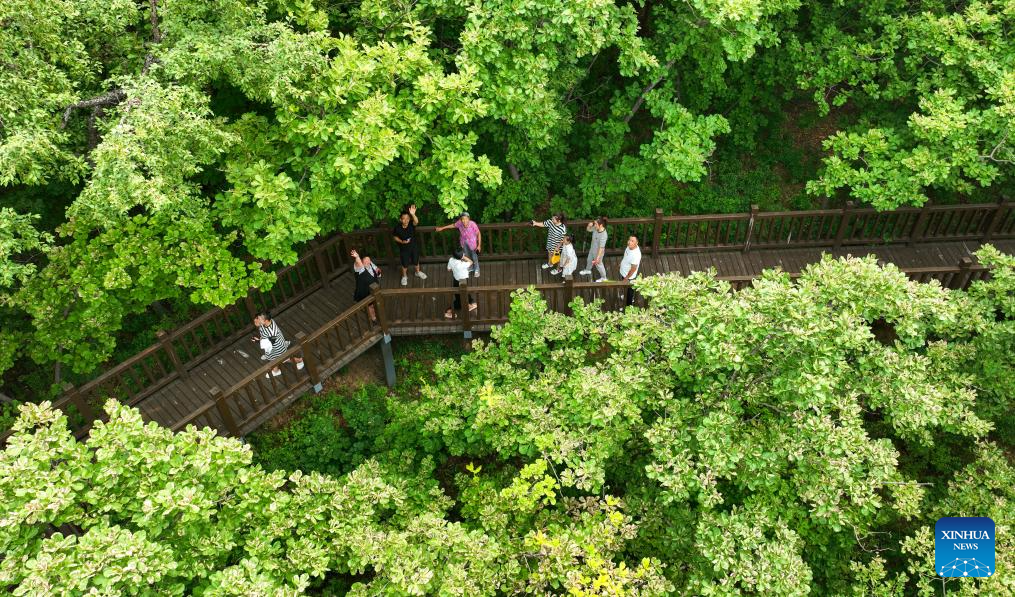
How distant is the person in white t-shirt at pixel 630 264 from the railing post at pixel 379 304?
4.87 meters

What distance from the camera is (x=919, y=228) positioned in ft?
46.4

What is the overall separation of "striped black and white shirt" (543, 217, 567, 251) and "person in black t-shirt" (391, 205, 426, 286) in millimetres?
2844

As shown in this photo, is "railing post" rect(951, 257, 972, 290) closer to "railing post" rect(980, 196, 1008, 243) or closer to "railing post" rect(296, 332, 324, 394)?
"railing post" rect(980, 196, 1008, 243)

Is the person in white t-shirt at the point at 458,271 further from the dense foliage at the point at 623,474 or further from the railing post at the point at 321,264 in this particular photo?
the railing post at the point at 321,264

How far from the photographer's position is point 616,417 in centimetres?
895

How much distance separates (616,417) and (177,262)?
758 centimetres

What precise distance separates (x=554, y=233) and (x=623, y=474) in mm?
5272

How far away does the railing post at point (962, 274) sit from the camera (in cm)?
1216

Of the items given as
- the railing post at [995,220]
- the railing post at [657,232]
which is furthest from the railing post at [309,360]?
the railing post at [995,220]

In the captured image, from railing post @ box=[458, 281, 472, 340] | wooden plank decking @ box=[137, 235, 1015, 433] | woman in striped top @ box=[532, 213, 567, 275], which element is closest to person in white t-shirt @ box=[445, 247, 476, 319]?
railing post @ box=[458, 281, 472, 340]

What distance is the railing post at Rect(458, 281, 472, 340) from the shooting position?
1223 centimetres

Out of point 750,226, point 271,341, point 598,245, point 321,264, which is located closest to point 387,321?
point 321,264

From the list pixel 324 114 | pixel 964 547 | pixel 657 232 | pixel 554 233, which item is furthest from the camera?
pixel 657 232

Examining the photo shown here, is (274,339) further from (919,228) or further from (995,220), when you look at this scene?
(995,220)
